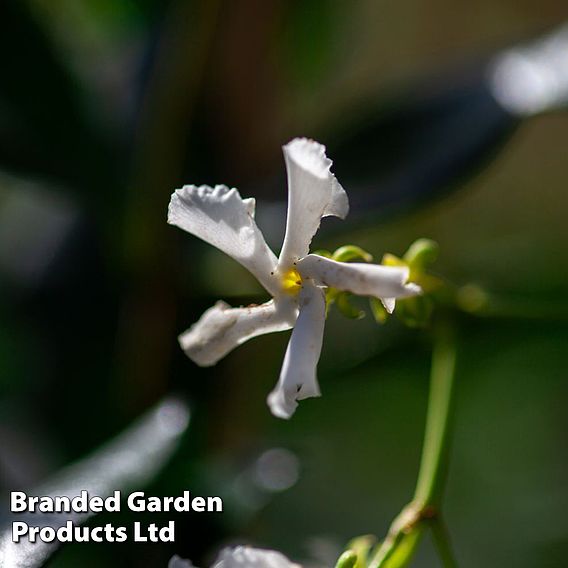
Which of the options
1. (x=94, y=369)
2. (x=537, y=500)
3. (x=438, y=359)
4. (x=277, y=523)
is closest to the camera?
(x=438, y=359)

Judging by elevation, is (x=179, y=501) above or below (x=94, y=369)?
below

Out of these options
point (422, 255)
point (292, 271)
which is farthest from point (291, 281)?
point (422, 255)

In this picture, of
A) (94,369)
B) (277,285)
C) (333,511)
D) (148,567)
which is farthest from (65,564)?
(333,511)

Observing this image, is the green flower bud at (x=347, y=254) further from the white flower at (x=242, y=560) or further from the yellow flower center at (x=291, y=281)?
the white flower at (x=242, y=560)

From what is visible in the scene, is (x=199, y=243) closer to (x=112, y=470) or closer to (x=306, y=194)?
(x=112, y=470)

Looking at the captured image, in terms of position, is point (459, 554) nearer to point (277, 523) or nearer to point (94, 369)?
point (277, 523)

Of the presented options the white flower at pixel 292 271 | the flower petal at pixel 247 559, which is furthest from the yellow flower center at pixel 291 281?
the flower petal at pixel 247 559
